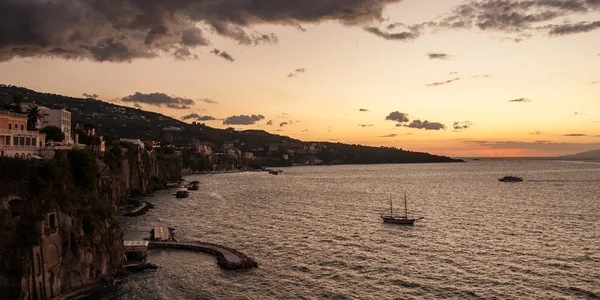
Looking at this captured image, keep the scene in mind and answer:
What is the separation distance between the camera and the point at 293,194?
148m

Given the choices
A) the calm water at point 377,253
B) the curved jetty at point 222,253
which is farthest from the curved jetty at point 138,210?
the curved jetty at point 222,253

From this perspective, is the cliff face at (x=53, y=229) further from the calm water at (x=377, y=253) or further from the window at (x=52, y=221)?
the calm water at (x=377, y=253)

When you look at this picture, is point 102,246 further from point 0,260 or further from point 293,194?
point 293,194

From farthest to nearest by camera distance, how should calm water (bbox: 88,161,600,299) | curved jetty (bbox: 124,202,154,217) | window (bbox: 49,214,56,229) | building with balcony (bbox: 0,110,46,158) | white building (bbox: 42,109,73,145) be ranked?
curved jetty (bbox: 124,202,154,217)
white building (bbox: 42,109,73,145)
building with balcony (bbox: 0,110,46,158)
calm water (bbox: 88,161,600,299)
window (bbox: 49,214,56,229)

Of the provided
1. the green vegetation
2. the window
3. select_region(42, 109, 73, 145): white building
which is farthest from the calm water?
select_region(42, 109, 73, 145): white building

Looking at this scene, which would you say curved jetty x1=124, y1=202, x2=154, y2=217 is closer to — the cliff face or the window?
the cliff face

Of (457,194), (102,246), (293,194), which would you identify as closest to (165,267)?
(102,246)

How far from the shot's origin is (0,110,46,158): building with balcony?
165 feet

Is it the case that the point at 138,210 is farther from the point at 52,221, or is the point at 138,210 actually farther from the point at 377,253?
the point at 377,253

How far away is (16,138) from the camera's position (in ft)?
173

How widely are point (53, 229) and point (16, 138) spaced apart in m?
16.7

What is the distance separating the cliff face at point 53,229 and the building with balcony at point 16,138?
19.4 ft

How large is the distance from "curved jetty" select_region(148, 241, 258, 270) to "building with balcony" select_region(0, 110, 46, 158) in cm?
2108

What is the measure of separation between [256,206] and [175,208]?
65.5 feet
